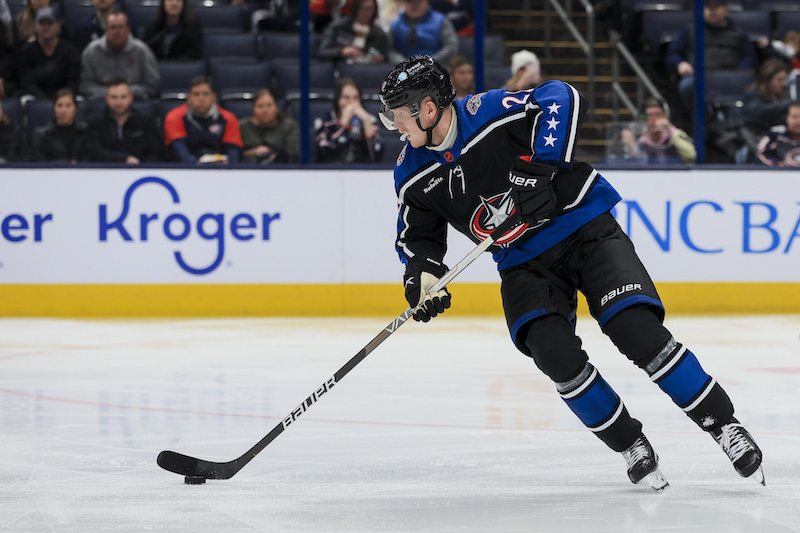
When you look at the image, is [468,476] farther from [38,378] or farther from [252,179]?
[252,179]

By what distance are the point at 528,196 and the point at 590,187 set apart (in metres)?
0.24

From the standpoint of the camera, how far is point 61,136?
6.39 metres

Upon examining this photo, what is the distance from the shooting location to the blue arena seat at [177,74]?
6523mm

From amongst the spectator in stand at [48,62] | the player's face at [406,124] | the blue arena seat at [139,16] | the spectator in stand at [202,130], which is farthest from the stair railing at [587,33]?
the player's face at [406,124]

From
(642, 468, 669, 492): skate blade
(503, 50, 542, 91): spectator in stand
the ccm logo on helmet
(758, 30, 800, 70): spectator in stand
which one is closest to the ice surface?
(642, 468, 669, 492): skate blade

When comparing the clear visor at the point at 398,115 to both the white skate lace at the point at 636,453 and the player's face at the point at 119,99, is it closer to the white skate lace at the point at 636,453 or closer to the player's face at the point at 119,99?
the white skate lace at the point at 636,453

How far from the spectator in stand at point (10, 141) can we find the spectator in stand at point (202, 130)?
0.79 m

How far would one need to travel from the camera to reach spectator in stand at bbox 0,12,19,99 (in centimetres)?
642

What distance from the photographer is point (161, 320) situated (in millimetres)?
6285

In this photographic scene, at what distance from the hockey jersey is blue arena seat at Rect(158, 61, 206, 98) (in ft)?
13.1

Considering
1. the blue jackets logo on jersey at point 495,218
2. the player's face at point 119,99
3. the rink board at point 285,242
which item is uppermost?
the blue jackets logo on jersey at point 495,218

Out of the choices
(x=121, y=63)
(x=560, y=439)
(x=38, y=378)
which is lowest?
(x=38, y=378)

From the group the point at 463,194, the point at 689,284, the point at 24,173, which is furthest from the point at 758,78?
the point at 463,194

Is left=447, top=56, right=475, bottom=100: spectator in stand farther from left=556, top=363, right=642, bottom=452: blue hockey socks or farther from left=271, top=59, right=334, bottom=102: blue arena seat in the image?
left=556, top=363, right=642, bottom=452: blue hockey socks
